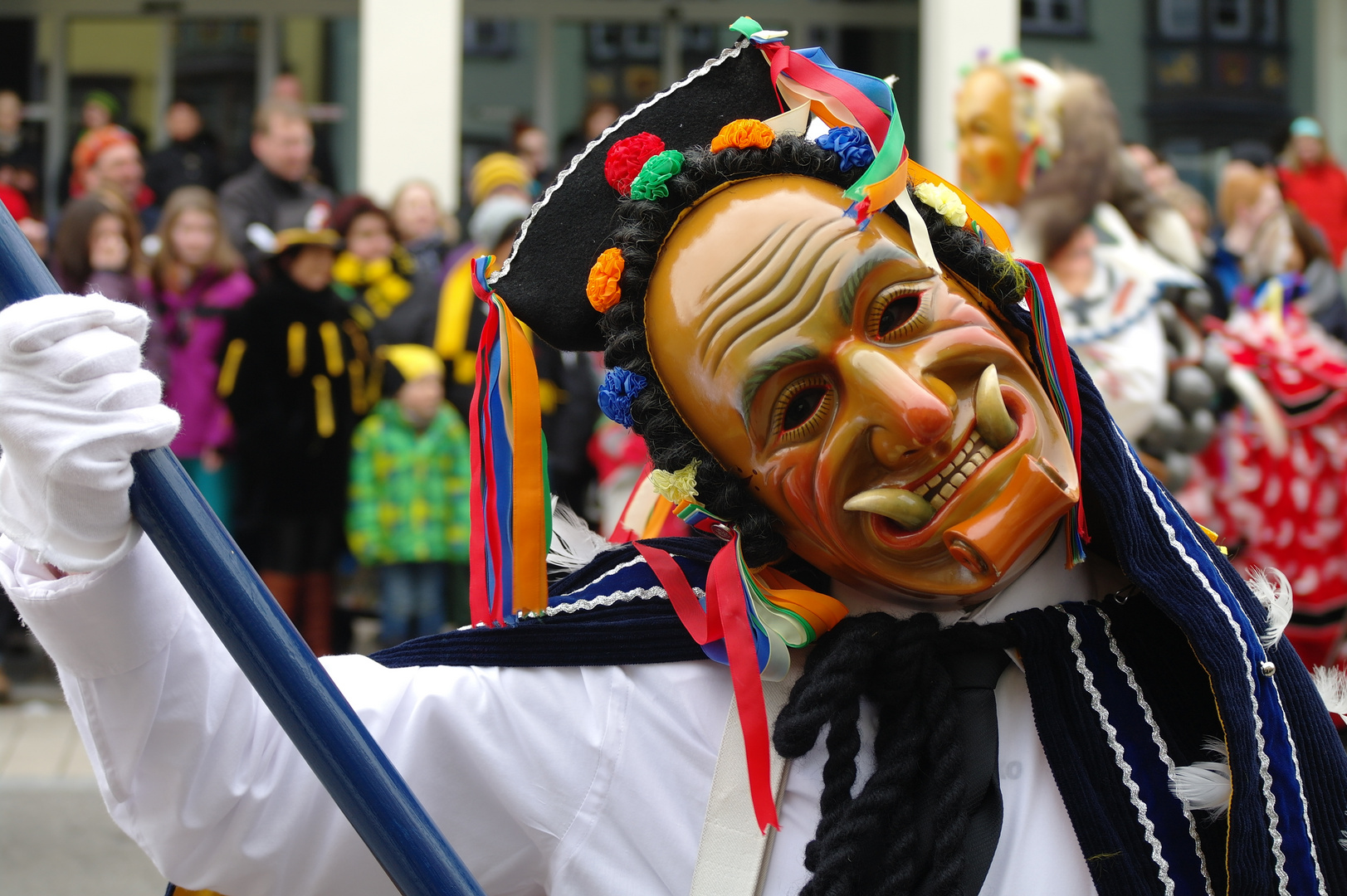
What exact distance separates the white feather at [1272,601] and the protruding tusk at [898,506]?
0.41 metres

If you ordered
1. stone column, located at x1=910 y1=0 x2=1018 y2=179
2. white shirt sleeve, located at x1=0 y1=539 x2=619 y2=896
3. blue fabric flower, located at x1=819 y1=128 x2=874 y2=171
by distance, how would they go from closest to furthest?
1. white shirt sleeve, located at x1=0 y1=539 x2=619 y2=896
2. blue fabric flower, located at x1=819 y1=128 x2=874 y2=171
3. stone column, located at x1=910 y1=0 x2=1018 y2=179

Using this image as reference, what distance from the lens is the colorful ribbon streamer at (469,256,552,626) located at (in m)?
1.78

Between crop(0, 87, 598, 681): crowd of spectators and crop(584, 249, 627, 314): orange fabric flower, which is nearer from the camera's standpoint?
crop(584, 249, 627, 314): orange fabric flower

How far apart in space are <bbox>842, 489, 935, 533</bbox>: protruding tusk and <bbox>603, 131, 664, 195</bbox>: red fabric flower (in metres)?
0.45

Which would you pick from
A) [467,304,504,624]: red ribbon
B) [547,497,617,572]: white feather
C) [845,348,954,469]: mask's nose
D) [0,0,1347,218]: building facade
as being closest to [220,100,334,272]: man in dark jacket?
[0,0,1347,218]: building facade

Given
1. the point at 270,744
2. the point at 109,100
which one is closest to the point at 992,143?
the point at 270,744

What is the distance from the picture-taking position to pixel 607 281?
5.61 ft

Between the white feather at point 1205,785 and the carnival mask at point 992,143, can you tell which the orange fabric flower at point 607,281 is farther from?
the carnival mask at point 992,143

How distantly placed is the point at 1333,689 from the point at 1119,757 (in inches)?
14.0

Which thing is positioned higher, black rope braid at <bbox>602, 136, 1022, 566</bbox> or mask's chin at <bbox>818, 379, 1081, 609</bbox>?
black rope braid at <bbox>602, 136, 1022, 566</bbox>

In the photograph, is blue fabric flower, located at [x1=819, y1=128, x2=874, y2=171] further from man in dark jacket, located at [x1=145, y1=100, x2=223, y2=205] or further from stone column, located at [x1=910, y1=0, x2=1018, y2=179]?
stone column, located at [x1=910, y1=0, x2=1018, y2=179]

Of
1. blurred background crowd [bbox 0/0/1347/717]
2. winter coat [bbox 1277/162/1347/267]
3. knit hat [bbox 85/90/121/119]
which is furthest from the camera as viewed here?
knit hat [bbox 85/90/121/119]

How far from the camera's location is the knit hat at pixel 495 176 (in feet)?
21.5

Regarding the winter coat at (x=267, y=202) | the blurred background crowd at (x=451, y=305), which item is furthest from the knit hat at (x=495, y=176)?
the winter coat at (x=267, y=202)
